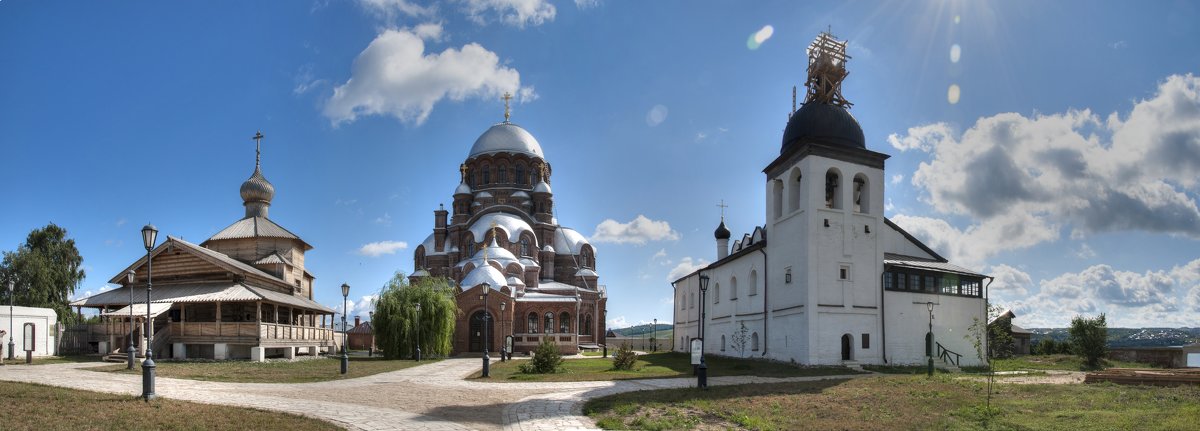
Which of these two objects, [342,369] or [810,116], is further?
[810,116]

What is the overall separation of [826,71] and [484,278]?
23821 mm

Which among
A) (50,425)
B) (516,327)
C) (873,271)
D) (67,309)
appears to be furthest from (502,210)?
(50,425)

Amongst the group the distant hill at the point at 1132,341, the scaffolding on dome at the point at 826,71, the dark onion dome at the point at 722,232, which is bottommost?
the distant hill at the point at 1132,341

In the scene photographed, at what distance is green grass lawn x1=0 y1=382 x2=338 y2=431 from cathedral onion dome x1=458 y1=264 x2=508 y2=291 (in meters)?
31.0

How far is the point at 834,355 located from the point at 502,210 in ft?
111

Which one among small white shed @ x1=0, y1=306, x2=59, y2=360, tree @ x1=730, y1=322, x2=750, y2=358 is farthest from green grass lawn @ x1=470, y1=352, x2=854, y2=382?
small white shed @ x1=0, y1=306, x2=59, y2=360

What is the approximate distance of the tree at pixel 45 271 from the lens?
42281 millimetres

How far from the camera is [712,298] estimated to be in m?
Result: 42.0

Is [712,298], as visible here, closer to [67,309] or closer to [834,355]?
[834,355]

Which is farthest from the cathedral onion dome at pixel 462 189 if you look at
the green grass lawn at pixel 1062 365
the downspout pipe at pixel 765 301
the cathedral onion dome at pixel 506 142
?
the green grass lawn at pixel 1062 365

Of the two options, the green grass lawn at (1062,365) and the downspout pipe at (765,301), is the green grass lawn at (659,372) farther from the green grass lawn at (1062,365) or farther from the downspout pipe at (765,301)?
the green grass lawn at (1062,365)

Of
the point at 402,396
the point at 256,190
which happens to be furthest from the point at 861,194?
the point at 256,190

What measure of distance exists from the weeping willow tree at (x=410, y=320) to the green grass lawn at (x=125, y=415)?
64.3ft

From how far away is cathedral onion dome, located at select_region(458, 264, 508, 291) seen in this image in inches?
1769
